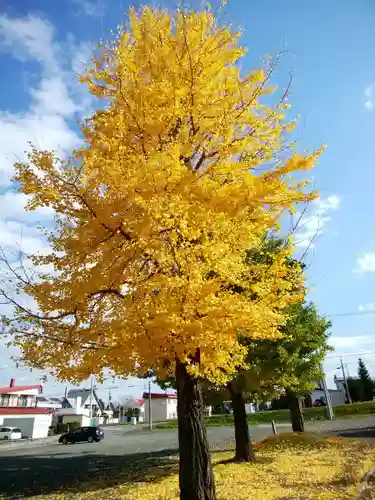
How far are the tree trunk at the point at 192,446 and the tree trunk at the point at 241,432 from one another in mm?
6126

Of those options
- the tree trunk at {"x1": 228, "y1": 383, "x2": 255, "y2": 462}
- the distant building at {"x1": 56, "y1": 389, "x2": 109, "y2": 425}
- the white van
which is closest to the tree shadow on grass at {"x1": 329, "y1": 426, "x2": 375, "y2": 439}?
the tree trunk at {"x1": 228, "y1": 383, "x2": 255, "y2": 462}

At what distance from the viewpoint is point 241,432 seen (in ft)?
39.5

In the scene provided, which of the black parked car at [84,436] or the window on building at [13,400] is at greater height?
the window on building at [13,400]

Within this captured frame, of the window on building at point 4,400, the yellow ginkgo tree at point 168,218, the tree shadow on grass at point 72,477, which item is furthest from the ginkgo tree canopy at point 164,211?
the window on building at point 4,400

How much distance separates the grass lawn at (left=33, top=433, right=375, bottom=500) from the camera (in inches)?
291

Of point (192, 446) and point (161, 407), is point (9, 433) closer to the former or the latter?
point (161, 407)

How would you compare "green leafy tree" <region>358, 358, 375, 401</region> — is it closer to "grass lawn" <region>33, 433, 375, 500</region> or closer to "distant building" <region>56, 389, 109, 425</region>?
"distant building" <region>56, 389, 109, 425</region>

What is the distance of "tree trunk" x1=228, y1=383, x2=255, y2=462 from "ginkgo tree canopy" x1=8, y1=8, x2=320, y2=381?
6.71 m

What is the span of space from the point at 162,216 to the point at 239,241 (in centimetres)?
138

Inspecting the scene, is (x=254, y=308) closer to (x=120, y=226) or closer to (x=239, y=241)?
(x=239, y=241)

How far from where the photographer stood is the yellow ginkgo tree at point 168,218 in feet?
17.0

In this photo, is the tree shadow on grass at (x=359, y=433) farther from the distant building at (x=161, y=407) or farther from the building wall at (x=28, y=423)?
the distant building at (x=161, y=407)

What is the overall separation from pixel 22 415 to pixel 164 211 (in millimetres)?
46784

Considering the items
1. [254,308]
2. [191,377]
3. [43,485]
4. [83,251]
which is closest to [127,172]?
[83,251]
